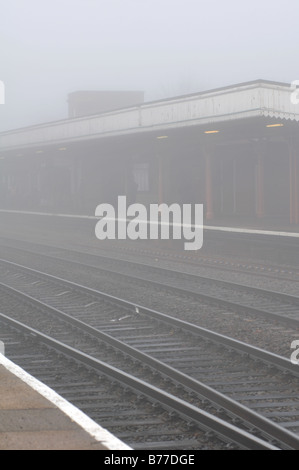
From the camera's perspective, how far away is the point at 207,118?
22.3 meters

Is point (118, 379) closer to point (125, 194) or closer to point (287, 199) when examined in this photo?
point (287, 199)

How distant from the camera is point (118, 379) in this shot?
7.05 metres

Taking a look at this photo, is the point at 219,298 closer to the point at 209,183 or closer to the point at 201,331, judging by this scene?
the point at 201,331

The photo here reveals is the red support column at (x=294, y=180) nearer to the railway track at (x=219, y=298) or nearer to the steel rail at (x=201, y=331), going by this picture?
the railway track at (x=219, y=298)

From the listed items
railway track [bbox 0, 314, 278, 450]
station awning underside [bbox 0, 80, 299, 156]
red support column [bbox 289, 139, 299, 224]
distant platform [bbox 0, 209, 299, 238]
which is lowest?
railway track [bbox 0, 314, 278, 450]

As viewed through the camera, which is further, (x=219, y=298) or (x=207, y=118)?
(x=207, y=118)

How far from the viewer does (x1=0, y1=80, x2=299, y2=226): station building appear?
70.7 feet

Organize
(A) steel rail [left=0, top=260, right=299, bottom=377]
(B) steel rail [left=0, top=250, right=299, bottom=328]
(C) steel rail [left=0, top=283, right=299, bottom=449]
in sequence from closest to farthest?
(C) steel rail [left=0, top=283, right=299, bottom=449]
(A) steel rail [left=0, top=260, right=299, bottom=377]
(B) steel rail [left=0, top=250, right=299, bottom=328]

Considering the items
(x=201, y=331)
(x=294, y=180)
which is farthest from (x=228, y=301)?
(x=294, y=180)

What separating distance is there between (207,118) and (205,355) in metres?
14.9
